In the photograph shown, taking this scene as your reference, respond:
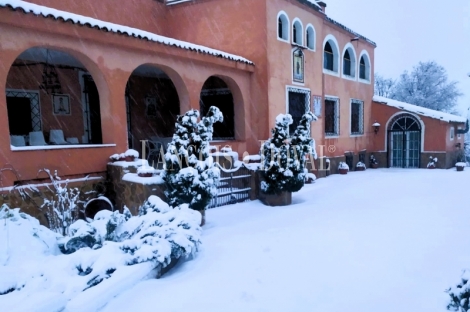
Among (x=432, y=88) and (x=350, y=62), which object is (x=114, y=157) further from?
(x=432, y=88)

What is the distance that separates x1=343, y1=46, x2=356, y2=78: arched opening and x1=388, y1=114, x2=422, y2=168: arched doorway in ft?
10.6

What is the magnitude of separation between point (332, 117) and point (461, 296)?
12333mm

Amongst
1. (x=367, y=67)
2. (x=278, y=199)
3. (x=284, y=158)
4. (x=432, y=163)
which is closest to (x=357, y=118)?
(x=367, y=67)

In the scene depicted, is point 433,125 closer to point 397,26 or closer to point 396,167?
point 396,167

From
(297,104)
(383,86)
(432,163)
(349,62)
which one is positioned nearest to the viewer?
(297,104)

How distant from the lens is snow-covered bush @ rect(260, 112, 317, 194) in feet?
25.5

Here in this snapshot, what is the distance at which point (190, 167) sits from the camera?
569 centimetres

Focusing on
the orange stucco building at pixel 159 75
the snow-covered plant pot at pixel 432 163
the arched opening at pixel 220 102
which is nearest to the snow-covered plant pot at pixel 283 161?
the orange stucco building at pixel 159 75

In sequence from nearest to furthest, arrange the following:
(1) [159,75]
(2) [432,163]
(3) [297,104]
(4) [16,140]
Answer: (4) [16,140]
(1) [159,75]
(3) [297,104]
(2) [432,163]

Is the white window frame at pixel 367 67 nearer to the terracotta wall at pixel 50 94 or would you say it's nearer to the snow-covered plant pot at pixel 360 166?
the snow-covered plant pot at pixel 360 166

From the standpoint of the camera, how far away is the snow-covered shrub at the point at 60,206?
5.11m

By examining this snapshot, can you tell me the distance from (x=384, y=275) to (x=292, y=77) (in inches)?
334

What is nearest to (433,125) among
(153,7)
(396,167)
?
(396,167)

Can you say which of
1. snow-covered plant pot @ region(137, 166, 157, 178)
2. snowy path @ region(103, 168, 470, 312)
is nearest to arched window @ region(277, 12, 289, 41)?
snowy path @ region(103, 168, 470, 312)
